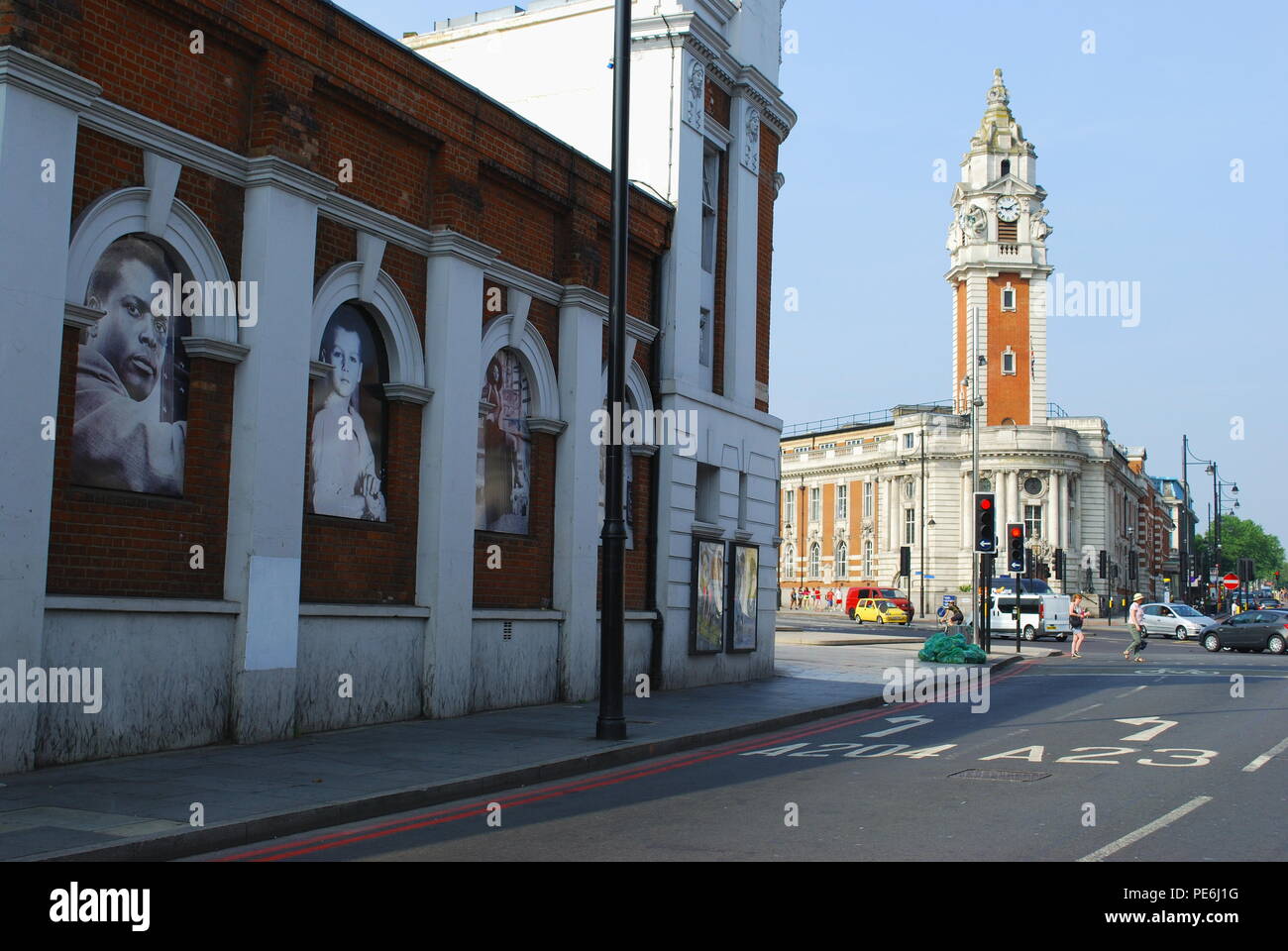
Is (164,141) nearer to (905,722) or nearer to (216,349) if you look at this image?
(216,349)

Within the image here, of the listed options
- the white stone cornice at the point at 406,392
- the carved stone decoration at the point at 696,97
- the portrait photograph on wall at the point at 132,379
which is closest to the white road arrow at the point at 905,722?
the white stone cornice at the point at 406,392

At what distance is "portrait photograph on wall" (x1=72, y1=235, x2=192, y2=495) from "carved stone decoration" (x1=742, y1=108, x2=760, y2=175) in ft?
44.5

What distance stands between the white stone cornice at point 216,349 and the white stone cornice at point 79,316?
3.63ft

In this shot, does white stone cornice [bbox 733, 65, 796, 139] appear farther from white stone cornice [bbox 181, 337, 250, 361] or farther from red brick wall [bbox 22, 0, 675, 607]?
white stone cornice [bbox 181, 337, 250, 361]

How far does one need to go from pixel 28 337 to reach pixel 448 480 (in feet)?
19.3

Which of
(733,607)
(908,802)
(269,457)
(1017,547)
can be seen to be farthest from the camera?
(1017,547)

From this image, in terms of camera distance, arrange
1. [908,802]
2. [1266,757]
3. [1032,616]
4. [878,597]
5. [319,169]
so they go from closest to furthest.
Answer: [908,802] → [1266,757] → [319,169] → [1032,616] → [878,597]

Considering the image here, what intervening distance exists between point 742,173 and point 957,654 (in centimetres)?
1252

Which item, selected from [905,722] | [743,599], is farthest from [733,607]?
[905,722]

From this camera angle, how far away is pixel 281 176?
12.7 m

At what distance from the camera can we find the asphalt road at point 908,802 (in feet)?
26.0

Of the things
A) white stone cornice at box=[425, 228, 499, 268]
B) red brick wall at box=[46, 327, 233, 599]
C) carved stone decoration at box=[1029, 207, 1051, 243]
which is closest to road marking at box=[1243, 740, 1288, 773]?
red brick wall at box=[46, 327, 233, 599]
